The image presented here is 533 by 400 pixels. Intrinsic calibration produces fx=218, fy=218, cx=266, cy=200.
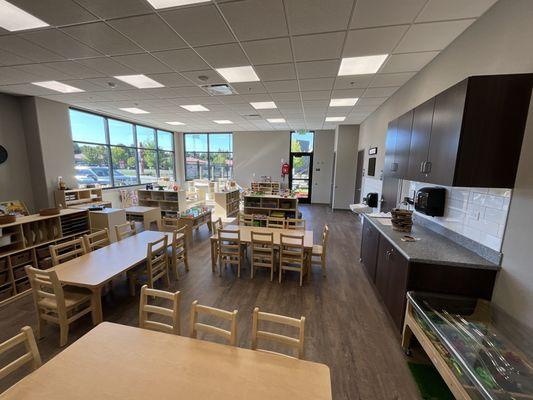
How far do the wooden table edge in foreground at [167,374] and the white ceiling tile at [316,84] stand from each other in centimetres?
415

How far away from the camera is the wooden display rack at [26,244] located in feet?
9.87

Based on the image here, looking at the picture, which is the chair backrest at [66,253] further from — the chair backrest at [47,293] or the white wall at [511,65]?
the white wall at [511,65]

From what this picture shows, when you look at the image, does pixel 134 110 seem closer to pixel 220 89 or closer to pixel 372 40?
pixel 220 89

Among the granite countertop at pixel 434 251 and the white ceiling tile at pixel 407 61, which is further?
the white ceiling tile at pixel 407 61

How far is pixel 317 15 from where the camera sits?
2.23 meters

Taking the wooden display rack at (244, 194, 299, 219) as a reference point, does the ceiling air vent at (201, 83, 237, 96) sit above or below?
above

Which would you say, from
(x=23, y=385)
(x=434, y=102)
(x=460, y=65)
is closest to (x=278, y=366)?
(x=23, y=385)

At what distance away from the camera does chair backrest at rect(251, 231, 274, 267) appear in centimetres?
345

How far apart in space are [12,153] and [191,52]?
5296 mm

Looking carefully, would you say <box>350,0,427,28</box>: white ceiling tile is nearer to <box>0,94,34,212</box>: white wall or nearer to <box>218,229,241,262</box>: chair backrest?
<box>218,229,241,262</box>: chair backrest

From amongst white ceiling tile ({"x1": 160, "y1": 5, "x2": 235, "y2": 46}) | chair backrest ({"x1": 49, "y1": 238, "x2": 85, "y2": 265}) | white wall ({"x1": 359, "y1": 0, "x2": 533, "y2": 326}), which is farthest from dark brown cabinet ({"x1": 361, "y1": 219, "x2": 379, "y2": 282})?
chair backrest ({"x1": 49, "y1": 238, "x2": 85, "y2": 265})

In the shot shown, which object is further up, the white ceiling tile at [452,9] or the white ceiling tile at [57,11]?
the white ceiling tile at [452,9]

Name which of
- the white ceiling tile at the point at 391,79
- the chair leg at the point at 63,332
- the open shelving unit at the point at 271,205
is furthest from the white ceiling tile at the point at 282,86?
the chair leg at the point at 63,332

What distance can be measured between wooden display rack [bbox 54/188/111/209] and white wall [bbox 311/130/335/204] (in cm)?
802
